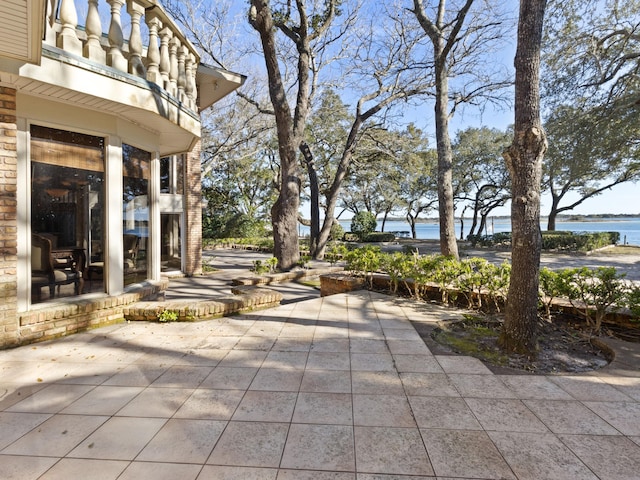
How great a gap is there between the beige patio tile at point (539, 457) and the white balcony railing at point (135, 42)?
17.0ft

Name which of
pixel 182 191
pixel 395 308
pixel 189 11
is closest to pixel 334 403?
pixel 395 308

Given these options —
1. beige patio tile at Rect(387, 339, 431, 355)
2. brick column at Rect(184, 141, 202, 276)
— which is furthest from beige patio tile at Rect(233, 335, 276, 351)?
brick column at Rect(184, 141, 202, 276)

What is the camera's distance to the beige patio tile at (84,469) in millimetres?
1767

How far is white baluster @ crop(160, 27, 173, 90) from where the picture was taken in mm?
4770

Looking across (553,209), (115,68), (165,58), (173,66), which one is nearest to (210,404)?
(115,68)

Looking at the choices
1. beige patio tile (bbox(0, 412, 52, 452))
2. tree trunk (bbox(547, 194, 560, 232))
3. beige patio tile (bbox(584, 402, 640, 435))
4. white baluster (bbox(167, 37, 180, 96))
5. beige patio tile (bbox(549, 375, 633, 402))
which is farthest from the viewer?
tree trunk (bbox(547, 194, 560, 232))

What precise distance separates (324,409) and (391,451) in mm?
590

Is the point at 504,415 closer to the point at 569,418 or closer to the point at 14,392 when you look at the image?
the point at 569,418

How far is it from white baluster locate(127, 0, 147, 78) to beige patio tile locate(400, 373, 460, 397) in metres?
4.73

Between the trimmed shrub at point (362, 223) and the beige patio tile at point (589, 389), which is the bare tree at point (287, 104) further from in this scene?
the trimmed shrub at point (362, 223)

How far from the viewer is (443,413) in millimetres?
2385

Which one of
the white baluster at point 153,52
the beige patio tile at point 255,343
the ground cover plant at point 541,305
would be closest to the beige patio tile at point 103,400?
the beige patio tile at point 255,343

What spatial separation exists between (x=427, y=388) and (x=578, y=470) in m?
1.07

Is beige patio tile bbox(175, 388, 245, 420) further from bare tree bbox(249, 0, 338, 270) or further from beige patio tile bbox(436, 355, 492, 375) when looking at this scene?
bare tree bbox(249, 0, 338, 270)
